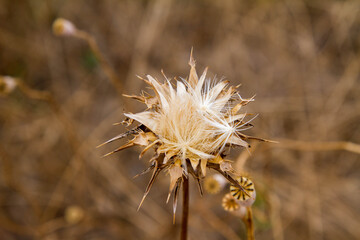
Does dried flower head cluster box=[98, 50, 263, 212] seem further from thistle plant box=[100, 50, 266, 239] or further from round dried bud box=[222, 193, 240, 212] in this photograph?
round dried bud box=[222, 193, 240, 212]

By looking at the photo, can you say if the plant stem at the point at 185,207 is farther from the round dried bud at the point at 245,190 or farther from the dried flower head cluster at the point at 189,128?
the round dried bud at the point at 245,190

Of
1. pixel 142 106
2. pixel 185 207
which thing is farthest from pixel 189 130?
pixel 142 106

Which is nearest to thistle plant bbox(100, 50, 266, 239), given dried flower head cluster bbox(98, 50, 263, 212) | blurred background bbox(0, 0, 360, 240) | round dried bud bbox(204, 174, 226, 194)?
dried flower head cluster bbox(98, 50, 263, 212)

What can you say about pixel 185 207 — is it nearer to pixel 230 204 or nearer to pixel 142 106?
pixel 230 204

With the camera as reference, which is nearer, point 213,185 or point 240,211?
point 240,211

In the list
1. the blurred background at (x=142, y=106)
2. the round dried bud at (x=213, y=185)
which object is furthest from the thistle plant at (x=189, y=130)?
the blurred background at (x=142, y=106)

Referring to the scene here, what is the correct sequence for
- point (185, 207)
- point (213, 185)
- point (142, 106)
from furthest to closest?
point (142, 106), point (213, 185), point (185, 207)

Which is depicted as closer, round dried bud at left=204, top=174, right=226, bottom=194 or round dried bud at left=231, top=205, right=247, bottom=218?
round dried bud at left=231, top=205, right=247, bottom=218
